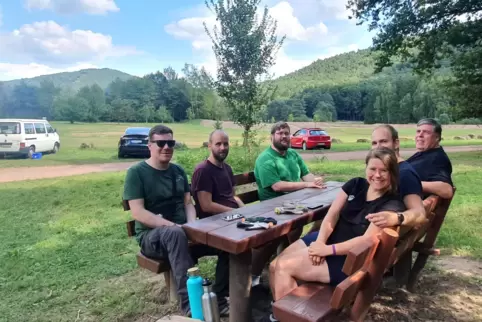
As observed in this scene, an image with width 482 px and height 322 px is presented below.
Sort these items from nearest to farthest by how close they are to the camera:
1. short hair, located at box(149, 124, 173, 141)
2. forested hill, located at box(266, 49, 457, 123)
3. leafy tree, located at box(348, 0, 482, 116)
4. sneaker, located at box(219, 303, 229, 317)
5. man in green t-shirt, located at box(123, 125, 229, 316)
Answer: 1. man in green t-shirt, located at box(123, 125, 229, 316)
2. sneaker, located at box(219, 303, 229, 317)
3. short hair, located at box(149, 124, 173, 141)
4. leafy tree, located at box(348, 0, 482, 116)
5. forested hill, located at box(266, 49, 457, 123)

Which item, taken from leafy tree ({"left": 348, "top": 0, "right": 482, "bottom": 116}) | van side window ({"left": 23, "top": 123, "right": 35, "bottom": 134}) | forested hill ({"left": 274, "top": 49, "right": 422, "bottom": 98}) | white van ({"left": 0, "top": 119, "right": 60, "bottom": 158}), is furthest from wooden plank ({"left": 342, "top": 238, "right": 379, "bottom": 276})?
forested hill ({"left": 274, "top": 49, "right": 422, "bottom": 98})

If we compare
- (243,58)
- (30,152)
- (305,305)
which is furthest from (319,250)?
(30,152)

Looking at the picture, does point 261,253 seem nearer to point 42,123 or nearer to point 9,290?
point 9,290

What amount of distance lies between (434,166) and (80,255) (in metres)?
4.05

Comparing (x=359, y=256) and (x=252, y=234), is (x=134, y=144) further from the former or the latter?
(x=359, y=256)

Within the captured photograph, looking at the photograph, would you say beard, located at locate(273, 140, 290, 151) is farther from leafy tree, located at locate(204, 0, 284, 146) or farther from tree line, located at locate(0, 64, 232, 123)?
tree line, located at locate(0, 64, 232, 123)

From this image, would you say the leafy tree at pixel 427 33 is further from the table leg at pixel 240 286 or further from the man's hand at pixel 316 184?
Answer: the table leg at pixel 240 286

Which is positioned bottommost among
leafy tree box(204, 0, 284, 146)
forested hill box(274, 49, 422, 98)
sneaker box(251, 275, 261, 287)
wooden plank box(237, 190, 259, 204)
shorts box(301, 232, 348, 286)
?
sneaker box(251, 275, 261, 287)

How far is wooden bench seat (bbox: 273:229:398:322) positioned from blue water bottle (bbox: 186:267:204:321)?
71 cm

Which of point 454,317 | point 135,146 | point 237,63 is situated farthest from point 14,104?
point 454,317

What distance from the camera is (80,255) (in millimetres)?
4516

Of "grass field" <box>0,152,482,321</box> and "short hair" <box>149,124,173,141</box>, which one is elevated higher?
"short hair" <box>149,124,173,141</box>

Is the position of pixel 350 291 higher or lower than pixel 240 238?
lower

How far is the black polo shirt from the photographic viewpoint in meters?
3.27
